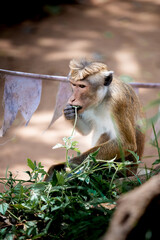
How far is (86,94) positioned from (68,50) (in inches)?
153

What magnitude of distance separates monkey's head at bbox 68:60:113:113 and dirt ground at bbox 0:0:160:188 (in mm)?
1470

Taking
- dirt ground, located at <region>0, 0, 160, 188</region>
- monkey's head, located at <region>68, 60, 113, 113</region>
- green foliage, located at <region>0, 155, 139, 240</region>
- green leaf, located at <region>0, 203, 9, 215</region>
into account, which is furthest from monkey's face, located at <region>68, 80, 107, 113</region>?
dirt ground, located at <region>0, 0, 160, 188</region>

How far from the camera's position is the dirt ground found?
5.12m

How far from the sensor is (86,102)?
353 centimetres

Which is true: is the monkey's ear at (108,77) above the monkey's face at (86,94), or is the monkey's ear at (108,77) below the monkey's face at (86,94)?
above

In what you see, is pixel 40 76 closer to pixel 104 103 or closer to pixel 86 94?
pixel 86 94

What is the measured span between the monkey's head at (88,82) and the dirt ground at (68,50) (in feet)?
4.82

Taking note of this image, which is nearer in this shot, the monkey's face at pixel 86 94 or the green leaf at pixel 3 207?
the green leaf at pixel 3 207

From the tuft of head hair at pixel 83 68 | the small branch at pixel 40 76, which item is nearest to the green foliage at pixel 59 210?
the tuft of head hair at pixel 83 68

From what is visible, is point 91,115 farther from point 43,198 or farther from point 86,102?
point 43,198

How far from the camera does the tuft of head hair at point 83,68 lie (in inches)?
136

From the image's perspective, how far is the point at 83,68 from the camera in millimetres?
3504

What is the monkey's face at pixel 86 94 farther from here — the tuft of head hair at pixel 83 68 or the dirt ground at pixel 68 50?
the dirt ground at pixel 68 50

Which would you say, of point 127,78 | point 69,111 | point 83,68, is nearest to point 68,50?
point 127,78
